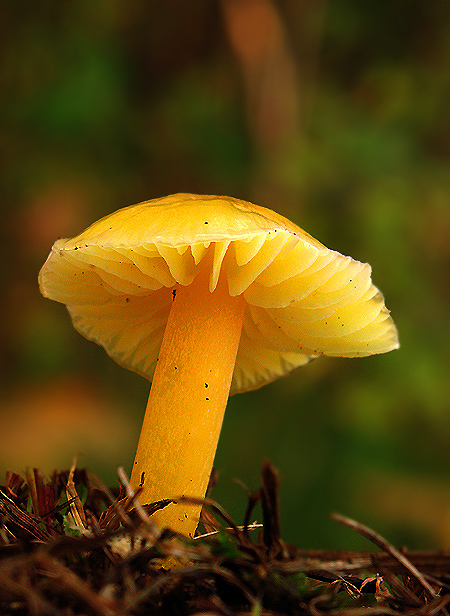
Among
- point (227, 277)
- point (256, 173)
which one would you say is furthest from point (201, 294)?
point (256, 173)

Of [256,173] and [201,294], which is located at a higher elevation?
[256,173]

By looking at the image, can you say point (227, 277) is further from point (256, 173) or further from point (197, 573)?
point (256, 173)

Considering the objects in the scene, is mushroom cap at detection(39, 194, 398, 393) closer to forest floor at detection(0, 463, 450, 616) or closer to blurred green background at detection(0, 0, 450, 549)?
forest floor at detection(0, 463, 450, 616)

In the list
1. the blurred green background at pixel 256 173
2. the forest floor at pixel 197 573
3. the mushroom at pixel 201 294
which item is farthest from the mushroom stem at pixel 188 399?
the blurred green background at pixel 256 173

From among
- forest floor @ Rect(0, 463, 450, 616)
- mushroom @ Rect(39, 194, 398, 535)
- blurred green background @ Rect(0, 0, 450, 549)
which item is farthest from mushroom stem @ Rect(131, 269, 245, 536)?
blurred green background @ Rect(0, 0, 450, 549)

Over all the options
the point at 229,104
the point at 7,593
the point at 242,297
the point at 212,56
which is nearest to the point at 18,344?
the point at 229,104
